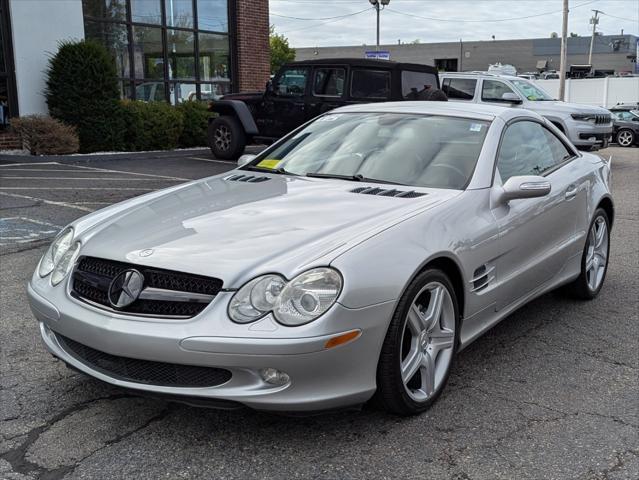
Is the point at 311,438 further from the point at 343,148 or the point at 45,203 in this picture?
the point at 45,203

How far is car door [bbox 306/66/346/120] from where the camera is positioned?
507 inches

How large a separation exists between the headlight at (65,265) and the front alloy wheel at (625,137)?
78.8 feet

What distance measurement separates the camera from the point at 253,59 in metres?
19.8

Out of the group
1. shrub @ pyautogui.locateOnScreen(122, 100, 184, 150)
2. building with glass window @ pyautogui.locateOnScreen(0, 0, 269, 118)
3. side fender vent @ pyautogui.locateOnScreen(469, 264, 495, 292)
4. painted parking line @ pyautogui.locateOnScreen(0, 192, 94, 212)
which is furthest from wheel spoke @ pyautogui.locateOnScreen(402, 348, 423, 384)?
building with glass window @ pyautogui.locateOnScreen(0, 0, 269, 118)

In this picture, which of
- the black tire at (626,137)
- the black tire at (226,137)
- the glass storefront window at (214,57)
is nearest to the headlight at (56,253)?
the black tire at (226,137)

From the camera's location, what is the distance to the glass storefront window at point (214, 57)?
18750 millimetres

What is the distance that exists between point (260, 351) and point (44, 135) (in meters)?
12.8

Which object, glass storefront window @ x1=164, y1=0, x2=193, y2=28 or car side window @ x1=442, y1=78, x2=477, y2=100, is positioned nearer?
car side window @ x1=442, y1=78, x2=477, y2=100

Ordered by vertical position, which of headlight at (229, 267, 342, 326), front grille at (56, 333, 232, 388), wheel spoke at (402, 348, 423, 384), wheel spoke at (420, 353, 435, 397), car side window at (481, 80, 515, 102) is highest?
car side window at (481, 80, 515, 102)

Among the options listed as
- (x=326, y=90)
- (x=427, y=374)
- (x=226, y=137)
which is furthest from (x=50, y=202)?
(x=427, y=374)

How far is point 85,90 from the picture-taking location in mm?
14609

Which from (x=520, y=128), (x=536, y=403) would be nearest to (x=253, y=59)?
(x=520, y=128)

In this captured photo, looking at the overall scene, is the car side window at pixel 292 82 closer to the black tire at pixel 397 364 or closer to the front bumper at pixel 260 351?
the black tire at pixel 397 364

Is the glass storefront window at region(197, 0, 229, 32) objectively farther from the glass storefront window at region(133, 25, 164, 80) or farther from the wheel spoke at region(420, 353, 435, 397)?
the wheel spoke at region(420, 353, 435, 397)
